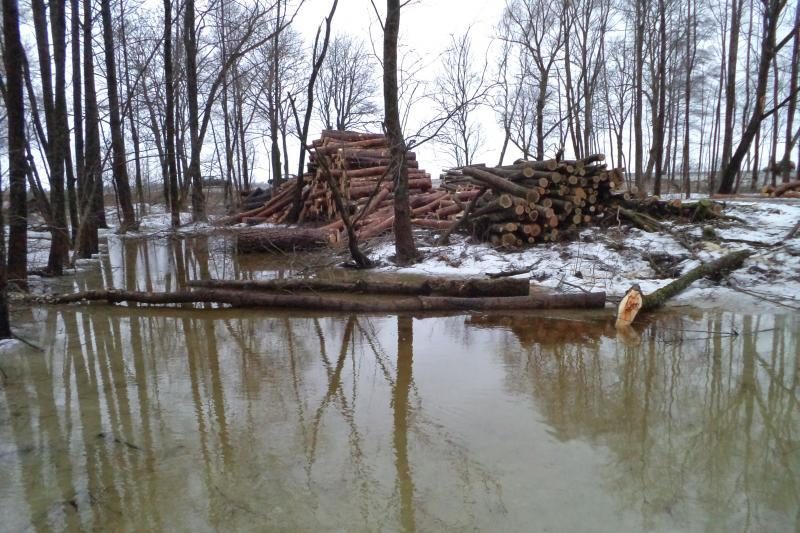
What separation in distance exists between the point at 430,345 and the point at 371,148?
1376cm

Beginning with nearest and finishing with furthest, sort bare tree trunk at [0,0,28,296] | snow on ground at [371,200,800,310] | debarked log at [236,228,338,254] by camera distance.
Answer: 1. bare tree trunk at [0,0,28,296]
2. snow on ground at [371,200,800,310]
3. debarked log at [236,228,338,254]

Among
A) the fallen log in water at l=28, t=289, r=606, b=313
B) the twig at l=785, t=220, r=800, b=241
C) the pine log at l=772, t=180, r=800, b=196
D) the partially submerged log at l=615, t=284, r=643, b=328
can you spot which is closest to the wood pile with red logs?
the twig at l=785, t=220, r=800, b=241

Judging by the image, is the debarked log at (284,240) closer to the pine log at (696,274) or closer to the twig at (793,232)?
the pine log at (696,274)

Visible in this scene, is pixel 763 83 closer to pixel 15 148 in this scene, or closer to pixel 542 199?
pixel 542 199

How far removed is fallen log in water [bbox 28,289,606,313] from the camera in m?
7.26

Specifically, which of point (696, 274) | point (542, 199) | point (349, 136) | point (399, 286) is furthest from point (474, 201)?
point (349, 136)

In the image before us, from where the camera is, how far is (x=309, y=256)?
12258 mm

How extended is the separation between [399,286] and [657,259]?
4661mm

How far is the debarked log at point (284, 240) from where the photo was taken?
12852 mm

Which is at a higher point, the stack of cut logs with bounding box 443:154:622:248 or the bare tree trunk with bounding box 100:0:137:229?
the bare tree trunk with bounding box 100:0:137:229

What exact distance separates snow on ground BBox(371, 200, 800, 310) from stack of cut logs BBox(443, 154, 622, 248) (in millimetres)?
422

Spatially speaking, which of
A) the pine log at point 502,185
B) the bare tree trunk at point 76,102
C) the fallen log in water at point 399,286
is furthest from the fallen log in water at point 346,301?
the bare tree trunk at point 76,102

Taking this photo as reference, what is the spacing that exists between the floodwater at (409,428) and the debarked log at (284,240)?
6.40 meters

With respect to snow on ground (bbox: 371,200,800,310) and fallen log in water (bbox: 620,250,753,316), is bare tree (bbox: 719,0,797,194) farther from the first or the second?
fallen log in water (bbox: 620,250,753,316)
